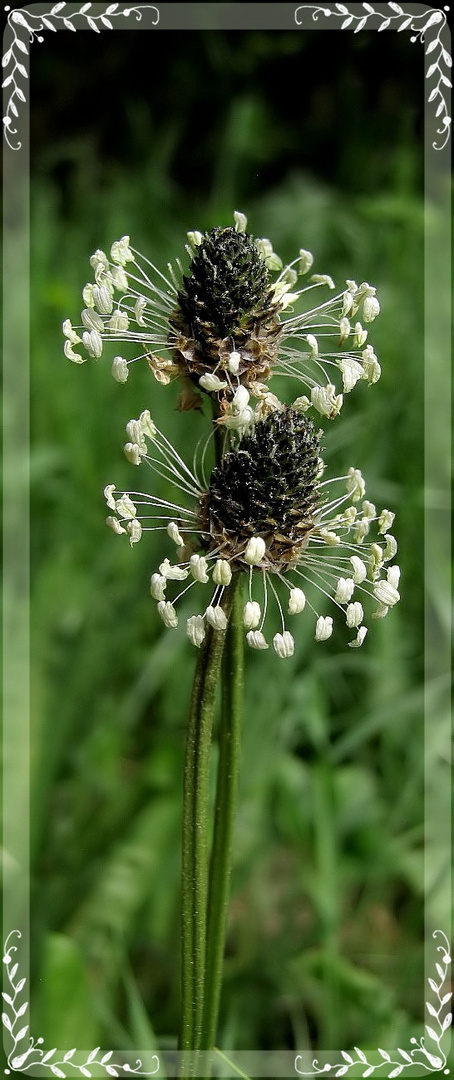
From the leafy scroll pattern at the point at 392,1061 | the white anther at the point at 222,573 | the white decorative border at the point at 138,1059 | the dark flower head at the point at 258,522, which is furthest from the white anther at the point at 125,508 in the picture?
the leafy scroll pattern at the point at 392,1061

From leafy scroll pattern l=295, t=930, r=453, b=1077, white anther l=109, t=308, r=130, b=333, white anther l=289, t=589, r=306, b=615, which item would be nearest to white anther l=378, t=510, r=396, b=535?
white anther l=289, t=589, r=306, b=615

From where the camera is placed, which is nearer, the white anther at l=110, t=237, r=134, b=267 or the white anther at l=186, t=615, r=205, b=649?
the white anther at l=186, t=615, r=205, b=649

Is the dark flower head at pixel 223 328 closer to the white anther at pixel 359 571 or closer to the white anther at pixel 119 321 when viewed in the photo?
the white anther at pixel 119 321

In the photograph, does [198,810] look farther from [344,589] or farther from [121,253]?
[121,253]

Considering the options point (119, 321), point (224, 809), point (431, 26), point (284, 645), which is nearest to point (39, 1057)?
point (224, 809)

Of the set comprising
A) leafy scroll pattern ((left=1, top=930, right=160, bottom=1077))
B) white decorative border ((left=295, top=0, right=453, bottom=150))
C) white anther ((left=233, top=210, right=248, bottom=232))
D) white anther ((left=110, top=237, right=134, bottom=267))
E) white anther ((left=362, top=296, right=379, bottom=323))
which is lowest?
leafy scroll pattern ((left=1, top=930, right=160, bottom=1077))

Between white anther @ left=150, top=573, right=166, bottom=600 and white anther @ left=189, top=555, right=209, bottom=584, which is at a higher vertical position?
white anther @ left=189, top=555, right=209, bottom=584

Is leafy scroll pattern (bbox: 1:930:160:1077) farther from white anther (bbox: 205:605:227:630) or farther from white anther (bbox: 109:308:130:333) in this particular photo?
white anther (bbox: 109:308:130:333)
